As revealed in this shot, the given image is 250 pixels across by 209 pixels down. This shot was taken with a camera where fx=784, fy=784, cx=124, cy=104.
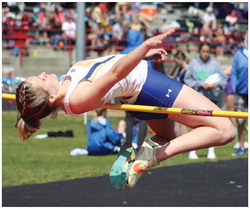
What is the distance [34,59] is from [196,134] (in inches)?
603

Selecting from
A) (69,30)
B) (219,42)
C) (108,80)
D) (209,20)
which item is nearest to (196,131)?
(108,80)

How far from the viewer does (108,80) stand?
4824mm

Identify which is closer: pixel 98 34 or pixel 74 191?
pixel 74 191

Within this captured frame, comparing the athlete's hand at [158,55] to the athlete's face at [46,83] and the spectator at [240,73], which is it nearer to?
the athlete's face at [46,83]

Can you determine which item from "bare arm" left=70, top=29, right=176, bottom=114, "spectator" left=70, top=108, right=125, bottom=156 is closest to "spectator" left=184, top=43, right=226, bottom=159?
"spectator" left=70, top=108, right=125, bottom=156

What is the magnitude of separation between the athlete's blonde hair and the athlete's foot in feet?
2.20

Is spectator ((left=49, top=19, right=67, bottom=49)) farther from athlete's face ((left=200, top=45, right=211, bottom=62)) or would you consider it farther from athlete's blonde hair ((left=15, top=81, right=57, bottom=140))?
athlete's blonde hair ((left=15, top=81, right=57, bottom=140))

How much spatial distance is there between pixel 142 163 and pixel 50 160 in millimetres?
5638

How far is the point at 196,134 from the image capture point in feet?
17.4

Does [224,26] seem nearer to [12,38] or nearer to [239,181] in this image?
[12,38]

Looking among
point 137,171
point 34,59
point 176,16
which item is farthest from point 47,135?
point 176,16

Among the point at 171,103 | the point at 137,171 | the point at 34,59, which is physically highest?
the point at 171,103

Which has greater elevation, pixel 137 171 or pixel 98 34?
pixel 137 171

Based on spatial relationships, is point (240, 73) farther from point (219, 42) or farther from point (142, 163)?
point (219, 42)
